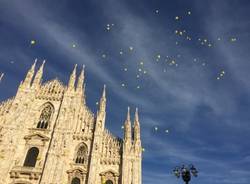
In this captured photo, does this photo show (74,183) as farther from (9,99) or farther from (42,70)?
(42,70)

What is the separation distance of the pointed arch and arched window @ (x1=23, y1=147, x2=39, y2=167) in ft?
11.2

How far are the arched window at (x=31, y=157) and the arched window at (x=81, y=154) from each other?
5.43 metres

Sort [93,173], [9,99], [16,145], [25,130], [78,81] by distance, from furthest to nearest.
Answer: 1. [78,81]
2. [9,99]
3. [25,130]
4. [16,145]
5. [93,173]

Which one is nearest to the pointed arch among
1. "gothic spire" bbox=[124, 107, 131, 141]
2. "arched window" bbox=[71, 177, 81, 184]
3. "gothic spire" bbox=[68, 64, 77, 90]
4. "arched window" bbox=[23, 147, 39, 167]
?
"arched window" bbox=[23, 147, 39, 167]

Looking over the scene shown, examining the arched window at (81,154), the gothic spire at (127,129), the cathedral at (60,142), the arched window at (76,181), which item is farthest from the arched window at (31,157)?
the gothic spire at (127,129)

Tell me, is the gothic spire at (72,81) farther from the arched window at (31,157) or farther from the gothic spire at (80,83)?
the arched window at (31,157)

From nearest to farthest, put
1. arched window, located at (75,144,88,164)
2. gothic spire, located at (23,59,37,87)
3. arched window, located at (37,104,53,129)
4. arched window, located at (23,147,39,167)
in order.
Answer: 1. arched window, located at (23,147,39,167)
2. arched window, located at (75,144,88,164)
3. arched window, located at (37,104,53,129)
4. gothic spire, located at (23,59,37,87)

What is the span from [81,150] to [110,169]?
487 centimetres

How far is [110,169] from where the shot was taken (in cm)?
2611

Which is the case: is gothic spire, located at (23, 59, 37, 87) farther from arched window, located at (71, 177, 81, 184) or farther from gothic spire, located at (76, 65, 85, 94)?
arched window, located at (71, 177, 81, 184)

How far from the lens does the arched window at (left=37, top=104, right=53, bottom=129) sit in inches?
1171

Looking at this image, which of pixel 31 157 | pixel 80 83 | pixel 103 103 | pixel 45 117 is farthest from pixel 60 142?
pixel 80 83

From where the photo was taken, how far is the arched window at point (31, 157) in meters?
26.5

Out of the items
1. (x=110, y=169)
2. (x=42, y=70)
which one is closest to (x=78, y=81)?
(x=42, y=70)
